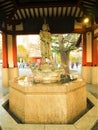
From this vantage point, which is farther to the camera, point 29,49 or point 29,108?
point 29,49

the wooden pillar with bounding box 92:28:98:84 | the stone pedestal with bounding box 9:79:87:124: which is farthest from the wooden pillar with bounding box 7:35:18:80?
the stone pedestal with bounding box 9:79:87:124

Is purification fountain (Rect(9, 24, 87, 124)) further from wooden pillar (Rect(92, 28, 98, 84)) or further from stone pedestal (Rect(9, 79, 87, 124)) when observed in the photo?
wooden pillar (Rect(92, 28, 98, 84))

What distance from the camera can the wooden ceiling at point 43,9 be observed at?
28.9ft

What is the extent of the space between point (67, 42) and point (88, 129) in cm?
1226

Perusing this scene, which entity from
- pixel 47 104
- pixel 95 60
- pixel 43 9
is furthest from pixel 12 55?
pixel 47 104

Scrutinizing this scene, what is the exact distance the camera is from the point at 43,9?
980 cm

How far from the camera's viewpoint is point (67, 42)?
16188mm

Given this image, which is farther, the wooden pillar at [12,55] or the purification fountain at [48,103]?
the wooden pillar at [12,55]

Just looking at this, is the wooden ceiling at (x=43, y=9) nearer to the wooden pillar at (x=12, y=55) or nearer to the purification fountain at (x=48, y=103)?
the wooden pillar at (x=12, y=55)

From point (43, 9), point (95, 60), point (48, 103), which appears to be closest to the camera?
point (48, 103)

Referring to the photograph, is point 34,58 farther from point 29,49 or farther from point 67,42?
point 67,42

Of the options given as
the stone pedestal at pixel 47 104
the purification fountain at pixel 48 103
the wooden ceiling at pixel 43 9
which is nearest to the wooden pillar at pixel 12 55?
the wooden ceiling at pixel 43 9

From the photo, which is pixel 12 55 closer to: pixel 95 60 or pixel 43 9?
pixel 43 9

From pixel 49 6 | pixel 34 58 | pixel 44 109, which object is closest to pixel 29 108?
pixel 44 109
